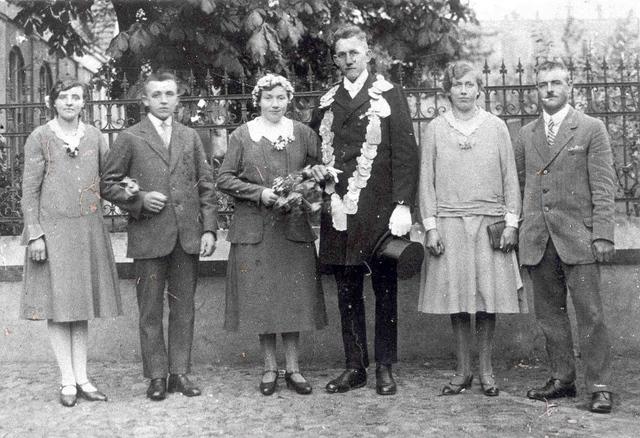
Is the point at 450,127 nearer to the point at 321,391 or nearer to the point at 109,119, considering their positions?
the point at 321,391

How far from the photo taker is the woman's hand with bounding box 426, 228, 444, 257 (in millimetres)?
4695

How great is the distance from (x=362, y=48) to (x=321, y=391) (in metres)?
2.20

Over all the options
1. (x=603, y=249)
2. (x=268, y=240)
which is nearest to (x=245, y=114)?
(x=268, y=240)

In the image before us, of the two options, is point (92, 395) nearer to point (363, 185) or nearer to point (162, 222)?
point (162, 222)

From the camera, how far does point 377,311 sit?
191 inches

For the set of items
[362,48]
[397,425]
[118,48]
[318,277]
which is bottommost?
[397,425]

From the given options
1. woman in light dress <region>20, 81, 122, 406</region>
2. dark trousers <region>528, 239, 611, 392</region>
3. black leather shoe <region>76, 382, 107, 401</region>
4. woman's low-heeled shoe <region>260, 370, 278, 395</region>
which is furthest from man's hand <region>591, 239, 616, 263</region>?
black leather shoe <region>76, 382, 107, 401</region>

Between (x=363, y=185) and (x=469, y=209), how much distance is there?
2.19ft

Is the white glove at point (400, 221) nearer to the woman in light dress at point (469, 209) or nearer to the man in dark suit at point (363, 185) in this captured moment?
the man in dark suit at point (363, 185)

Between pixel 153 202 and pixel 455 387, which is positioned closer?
pixel 153 202

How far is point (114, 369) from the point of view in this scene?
5742mm

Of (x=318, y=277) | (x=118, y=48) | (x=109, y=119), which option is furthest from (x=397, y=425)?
(x=118, y=48)

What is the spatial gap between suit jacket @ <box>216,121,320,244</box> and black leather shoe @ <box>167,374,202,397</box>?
0.95 metres

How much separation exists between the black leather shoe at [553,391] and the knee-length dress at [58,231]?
8.81 feet
